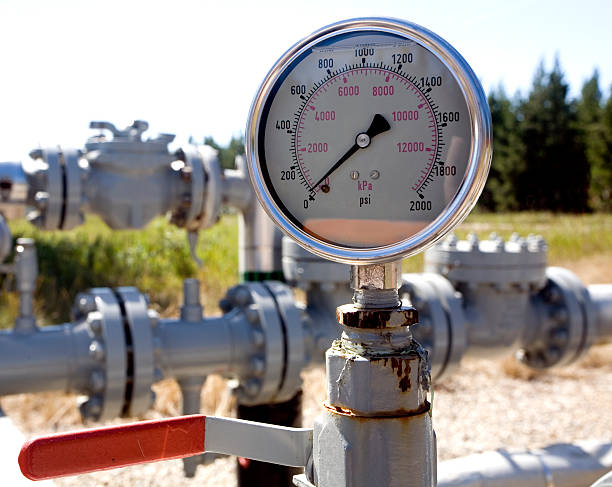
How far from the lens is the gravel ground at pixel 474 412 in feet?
8.41

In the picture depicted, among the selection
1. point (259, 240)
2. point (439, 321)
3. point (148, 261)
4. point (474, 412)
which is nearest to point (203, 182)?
point (259, 240)

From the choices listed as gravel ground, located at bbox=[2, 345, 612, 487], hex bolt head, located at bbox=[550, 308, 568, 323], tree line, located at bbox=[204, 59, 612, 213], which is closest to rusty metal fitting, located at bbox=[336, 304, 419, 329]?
hex bolt head, located at bbox=[550, 308, 568, 323]

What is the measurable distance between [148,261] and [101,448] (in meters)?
6.26

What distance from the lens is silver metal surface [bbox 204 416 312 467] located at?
835 mm

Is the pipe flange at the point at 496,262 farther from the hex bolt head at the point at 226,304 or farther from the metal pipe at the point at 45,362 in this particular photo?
the metal pipe at the point at 45,362

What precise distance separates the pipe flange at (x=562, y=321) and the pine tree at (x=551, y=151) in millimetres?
14529

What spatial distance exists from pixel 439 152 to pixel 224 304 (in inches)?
48.0

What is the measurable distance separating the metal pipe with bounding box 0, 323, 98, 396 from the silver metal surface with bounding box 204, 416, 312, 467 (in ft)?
2.93

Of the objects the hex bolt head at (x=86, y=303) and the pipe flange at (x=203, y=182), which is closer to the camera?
the hex bolt head at (x=86, y=303)

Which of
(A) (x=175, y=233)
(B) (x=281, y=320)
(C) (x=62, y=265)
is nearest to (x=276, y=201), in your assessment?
(B) (x=281, y=320)

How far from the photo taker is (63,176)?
1791 millimetres

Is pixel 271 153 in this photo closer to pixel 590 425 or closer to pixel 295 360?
pixel 295 360

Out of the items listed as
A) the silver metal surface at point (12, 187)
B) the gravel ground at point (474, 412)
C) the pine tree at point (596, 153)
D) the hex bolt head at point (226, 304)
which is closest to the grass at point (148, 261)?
the gravel ground at point (474, 412)

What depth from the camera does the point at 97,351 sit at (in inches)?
63.2
